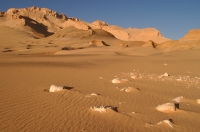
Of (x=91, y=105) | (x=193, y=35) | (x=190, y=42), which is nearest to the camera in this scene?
(x=91, y=105)

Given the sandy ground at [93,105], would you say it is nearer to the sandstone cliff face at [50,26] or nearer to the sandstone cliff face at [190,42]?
the sandstone cliff face at [190,42]

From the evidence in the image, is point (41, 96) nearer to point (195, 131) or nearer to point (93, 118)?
point (93, 118)

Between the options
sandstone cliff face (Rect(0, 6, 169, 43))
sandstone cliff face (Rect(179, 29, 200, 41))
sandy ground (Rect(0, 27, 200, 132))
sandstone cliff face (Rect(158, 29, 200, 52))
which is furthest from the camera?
sandstone cliff face (Rect(0, 6, 169, 43))

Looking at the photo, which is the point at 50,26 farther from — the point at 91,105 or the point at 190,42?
the point at 91,105

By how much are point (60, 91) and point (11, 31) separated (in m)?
49.1

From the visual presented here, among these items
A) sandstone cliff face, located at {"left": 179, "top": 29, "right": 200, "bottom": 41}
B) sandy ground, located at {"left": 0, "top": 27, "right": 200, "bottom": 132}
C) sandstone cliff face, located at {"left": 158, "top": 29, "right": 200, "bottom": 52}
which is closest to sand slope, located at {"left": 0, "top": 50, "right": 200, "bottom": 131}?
sandy ground, located at {"left": 0, "top": 27, "right": 200, "bottom": 132}

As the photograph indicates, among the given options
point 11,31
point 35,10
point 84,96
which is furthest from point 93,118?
point 35,10

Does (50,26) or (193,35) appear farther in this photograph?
(50,26)

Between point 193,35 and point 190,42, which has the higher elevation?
point 193,35

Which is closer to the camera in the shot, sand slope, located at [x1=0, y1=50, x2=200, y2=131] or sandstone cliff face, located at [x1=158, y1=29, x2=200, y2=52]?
sand slope, located at [x1=0, y1=50, x2=200, y2=131]

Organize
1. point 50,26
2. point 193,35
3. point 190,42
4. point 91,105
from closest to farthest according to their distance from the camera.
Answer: point 91,105 < point 190,42 < point 193,35 < point 50,26

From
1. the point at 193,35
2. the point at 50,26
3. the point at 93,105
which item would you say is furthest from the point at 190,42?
the point at 50,26

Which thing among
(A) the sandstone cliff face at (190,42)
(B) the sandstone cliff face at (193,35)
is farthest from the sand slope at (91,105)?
(B) the sandstone cliff face at (193,35)

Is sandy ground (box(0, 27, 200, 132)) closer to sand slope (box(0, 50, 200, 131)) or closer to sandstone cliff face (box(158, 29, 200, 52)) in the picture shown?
sand slope (box(0, 50, 200, 131))
